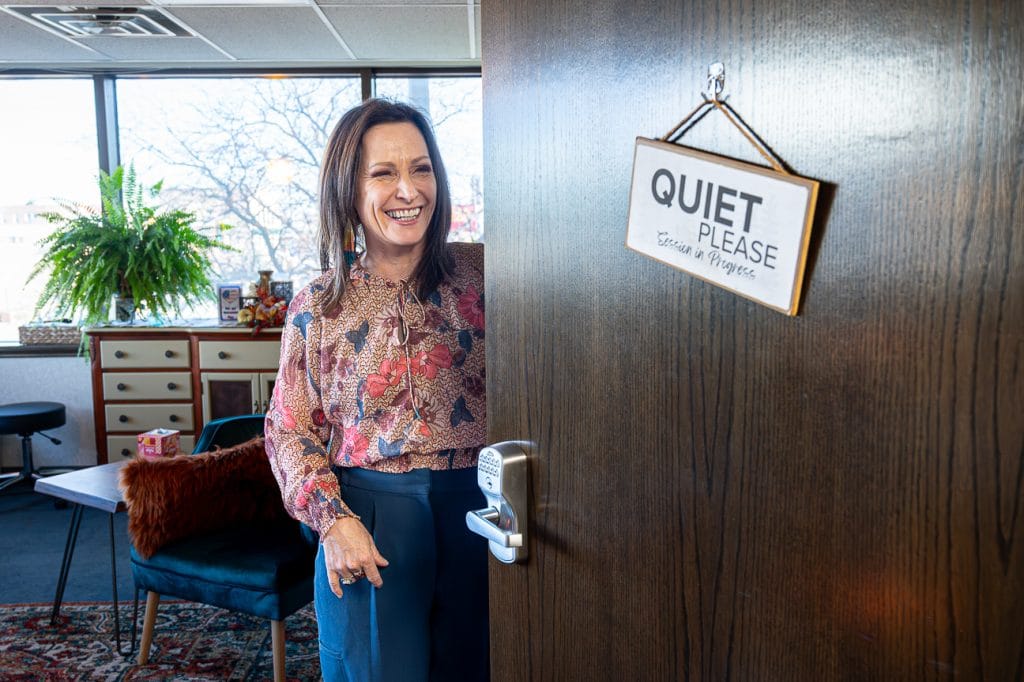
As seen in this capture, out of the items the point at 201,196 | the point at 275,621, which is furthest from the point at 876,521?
the point at 201,196

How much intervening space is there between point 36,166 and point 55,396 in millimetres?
1386

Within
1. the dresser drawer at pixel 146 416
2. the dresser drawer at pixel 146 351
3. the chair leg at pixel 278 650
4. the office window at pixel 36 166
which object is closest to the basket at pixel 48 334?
the office window at pixel 36 166

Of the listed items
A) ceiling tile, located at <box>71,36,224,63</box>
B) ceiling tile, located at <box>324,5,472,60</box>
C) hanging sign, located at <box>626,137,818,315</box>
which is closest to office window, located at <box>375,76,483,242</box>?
ceiling tile, located at <box>324,5,472,60</box>

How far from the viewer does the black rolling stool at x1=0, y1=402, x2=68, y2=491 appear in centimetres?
412

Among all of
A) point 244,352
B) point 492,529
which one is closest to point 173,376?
point 244,352

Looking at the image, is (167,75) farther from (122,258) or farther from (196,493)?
(196,493)

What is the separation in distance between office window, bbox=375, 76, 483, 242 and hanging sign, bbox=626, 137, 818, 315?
418 cm

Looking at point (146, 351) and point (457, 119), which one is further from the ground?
point (457, 119)

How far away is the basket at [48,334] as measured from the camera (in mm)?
4652

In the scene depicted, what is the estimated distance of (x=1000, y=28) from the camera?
0.48m

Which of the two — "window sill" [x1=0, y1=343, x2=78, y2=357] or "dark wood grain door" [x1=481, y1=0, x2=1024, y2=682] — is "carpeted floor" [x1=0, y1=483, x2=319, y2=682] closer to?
"window sill" [x1=0, y1=343, x2=78, y2=357]

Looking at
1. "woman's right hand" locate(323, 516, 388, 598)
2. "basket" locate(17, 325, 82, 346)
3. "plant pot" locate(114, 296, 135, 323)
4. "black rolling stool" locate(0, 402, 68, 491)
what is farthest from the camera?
"basket" locate(17, 325, 82, 346)

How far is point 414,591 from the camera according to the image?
1.38 m

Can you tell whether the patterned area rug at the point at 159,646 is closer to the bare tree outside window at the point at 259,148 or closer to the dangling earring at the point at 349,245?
the dangling earring at the point at 349,245
